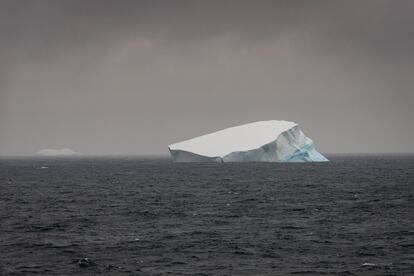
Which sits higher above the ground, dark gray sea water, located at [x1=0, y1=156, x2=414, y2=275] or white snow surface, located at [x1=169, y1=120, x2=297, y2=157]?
white snow surface, located at [x1=169, y1=120, x2=297, y2=157]

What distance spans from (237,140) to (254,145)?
997 cm

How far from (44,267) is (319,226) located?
20.4 m

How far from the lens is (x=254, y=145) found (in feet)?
440

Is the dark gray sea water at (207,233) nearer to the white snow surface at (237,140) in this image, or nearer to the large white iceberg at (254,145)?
the large white iceberg at (254,145)

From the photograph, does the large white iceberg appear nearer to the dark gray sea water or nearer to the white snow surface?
the white snow surface

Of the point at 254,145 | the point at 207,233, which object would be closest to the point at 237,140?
the point at 254,145

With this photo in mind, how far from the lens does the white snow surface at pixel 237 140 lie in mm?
133625

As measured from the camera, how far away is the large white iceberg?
132625 mm

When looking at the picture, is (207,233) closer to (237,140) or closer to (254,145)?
(254,145)

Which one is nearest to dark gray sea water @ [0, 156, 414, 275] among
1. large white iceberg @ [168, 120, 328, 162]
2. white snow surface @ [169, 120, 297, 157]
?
large white iceberg @ [168, 120, 328, 162]

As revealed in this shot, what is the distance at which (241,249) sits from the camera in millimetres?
34125

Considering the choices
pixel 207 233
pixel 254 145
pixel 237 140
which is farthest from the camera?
pixel 237 140

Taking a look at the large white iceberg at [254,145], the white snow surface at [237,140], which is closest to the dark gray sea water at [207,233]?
the large white iceberg at [254,145]

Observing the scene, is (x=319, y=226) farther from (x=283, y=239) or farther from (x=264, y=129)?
(x=264, y=129)
